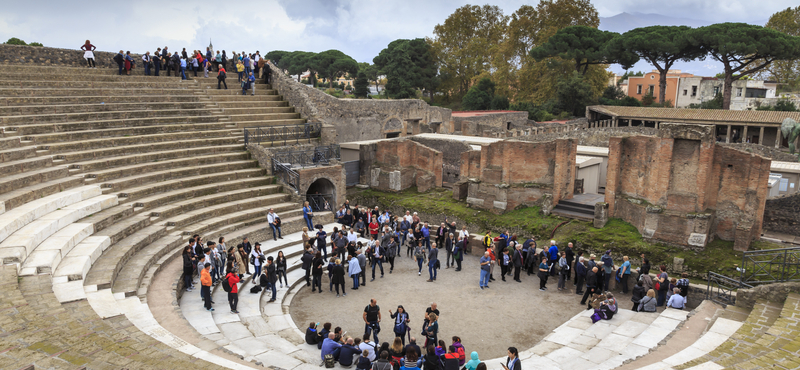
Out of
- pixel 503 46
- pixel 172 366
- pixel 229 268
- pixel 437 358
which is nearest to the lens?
pixel 172 366

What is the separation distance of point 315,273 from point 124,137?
8671 millimetres

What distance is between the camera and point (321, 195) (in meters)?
17.8

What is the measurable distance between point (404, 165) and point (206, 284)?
13222mm

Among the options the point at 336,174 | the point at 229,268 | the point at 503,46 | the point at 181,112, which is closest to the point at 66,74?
the point at 181,112

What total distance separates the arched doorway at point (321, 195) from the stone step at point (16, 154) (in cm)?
805

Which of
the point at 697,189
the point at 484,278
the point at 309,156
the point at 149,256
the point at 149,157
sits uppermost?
the point at 149,157

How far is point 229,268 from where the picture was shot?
10.6 metres

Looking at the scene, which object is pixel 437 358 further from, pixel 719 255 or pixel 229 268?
pixel 719 255

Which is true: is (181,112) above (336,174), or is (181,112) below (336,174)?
above

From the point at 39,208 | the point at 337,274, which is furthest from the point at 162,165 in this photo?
the point at 337,274

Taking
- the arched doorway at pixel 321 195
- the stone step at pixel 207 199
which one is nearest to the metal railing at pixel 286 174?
the stone step at pixel 207 199

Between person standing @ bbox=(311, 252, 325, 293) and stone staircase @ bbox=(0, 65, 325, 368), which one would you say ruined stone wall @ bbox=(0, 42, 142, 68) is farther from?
person standing @ bbox=(311, 252, 325, 293)

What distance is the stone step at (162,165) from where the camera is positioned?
1412cm

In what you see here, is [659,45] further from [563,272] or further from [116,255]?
[116,255]
